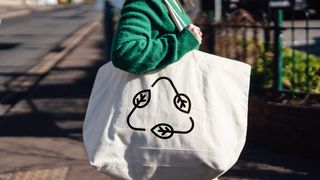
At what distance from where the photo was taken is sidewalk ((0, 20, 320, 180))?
500 cm

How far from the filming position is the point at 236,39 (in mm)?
6480

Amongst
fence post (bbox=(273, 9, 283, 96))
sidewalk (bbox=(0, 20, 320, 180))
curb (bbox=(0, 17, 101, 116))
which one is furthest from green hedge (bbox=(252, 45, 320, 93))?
curb (bbox=(0, 17, 101, 116))

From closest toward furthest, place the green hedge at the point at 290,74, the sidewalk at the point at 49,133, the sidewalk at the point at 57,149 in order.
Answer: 1. the sidewalk at the point at 57,149
2. the sidewalk at the point at 49,133
3. the green hedge at the point at 290,74

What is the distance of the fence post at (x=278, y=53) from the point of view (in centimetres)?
564

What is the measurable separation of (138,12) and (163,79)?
0.25m

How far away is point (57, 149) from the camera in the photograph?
5809 mm

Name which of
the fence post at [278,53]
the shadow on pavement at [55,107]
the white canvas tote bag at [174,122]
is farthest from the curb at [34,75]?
the white canvas tote bag at [174,122]

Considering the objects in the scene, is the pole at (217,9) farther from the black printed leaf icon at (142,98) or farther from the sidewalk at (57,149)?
the black printed leaf icon at (142,98)

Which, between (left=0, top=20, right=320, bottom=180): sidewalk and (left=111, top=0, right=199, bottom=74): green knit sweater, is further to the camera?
(left=0, top=20, right=320, bottom=180): sidewalk

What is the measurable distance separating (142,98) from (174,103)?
4.6 inches

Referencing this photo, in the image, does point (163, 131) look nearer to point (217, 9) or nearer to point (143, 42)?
point (143, 42)

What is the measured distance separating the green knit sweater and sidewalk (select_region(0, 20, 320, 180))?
2875mm

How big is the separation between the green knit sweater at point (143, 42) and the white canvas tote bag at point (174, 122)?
44mm

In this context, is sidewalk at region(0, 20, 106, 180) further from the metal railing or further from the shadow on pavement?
the metal railing
